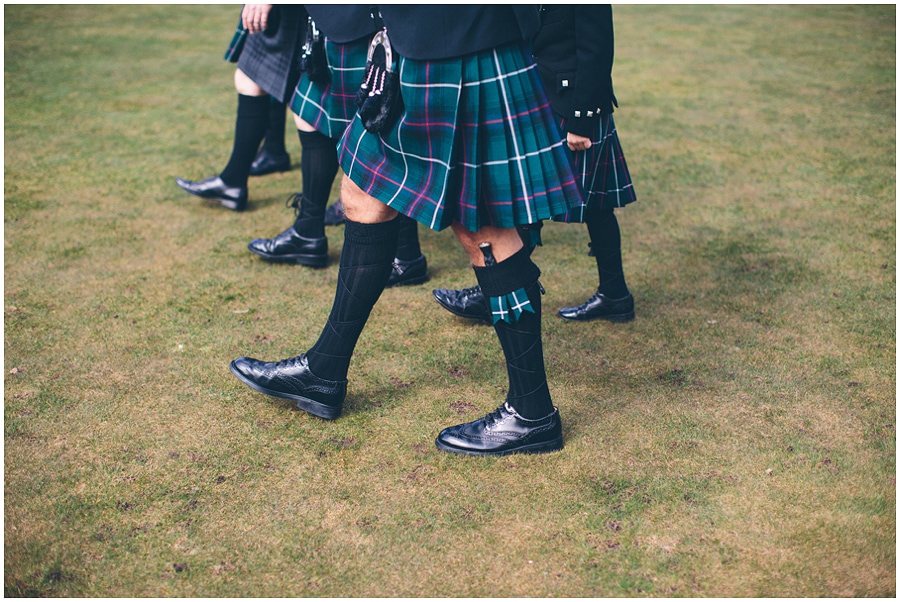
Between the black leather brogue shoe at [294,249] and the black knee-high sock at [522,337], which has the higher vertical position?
the black knee-high sock at [522,337]

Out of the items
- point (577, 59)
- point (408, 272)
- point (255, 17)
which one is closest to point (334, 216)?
point (408, 272)

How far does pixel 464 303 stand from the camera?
2719mm

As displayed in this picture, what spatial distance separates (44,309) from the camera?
2779mm

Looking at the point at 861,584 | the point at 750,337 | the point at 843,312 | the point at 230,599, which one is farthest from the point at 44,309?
the point at 843,312

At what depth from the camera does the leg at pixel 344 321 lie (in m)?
2.03

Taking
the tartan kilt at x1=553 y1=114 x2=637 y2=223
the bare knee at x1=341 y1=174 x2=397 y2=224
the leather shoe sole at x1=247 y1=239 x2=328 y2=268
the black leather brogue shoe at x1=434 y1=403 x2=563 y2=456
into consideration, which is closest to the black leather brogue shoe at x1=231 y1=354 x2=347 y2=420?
the black leather brogue shoe at x1=434 y1=403 x2=563 y2=456

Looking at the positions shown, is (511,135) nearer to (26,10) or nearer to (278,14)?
(278,14)

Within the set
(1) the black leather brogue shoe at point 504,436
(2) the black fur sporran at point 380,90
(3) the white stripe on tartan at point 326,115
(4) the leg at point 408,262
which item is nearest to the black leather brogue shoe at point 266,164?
(3) the white stripe on tartan at point 326,115

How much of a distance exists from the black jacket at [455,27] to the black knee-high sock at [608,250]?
3.23 ft

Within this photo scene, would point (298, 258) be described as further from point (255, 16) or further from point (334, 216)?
point (255, 16)

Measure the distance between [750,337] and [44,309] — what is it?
2411 mm

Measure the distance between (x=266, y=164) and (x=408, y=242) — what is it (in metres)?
1.51

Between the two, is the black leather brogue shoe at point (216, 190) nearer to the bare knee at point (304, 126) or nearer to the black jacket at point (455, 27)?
the bare knee at point (304, 126)

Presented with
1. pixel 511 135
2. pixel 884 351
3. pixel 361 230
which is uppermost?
pixel 511 135
